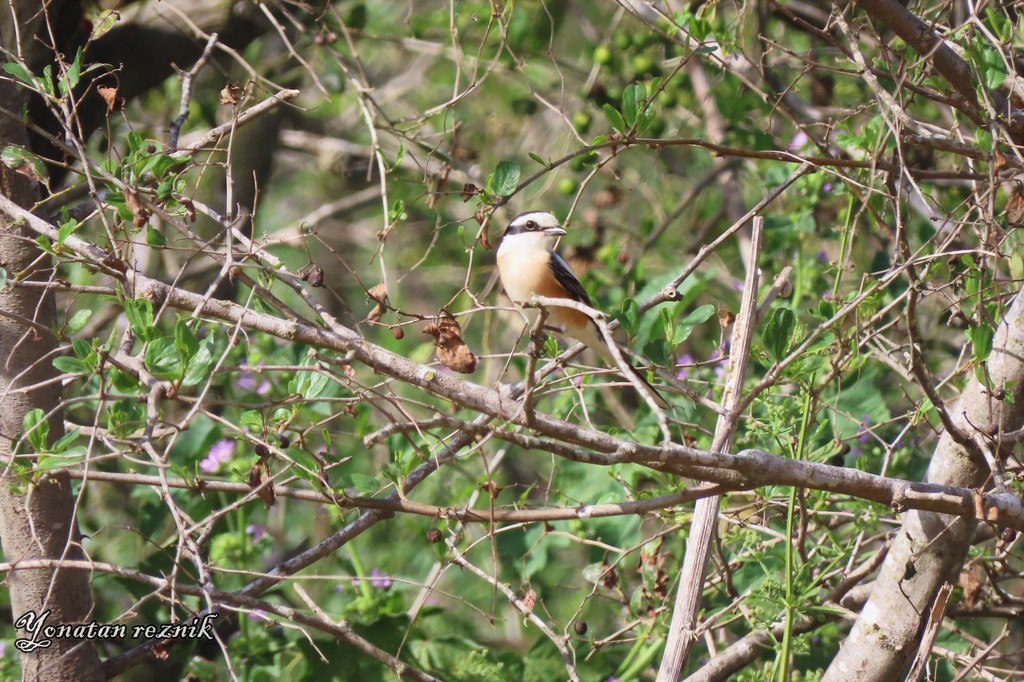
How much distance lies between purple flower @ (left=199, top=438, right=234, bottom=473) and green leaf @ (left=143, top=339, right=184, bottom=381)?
1554mm

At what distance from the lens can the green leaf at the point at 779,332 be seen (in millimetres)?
2445

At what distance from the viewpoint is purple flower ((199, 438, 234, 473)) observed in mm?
3877

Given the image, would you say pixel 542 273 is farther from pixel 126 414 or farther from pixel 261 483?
pixel 261 483

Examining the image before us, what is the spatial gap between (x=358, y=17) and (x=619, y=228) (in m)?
1.79

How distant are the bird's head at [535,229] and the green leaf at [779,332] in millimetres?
1813

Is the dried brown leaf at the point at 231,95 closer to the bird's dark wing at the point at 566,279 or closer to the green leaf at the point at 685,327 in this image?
the green leaf at the point at 685,327

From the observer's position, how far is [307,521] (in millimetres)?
7500

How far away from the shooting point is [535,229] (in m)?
4.42

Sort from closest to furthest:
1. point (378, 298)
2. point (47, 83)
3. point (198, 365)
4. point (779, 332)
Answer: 1. point (198, 365)
2. point (779, 332)
3. point (47, 83)
4. point (378, 298)

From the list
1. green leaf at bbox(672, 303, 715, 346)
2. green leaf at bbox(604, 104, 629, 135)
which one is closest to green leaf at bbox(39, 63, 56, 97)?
green leaf at bbox(604, 104, 629, 135)

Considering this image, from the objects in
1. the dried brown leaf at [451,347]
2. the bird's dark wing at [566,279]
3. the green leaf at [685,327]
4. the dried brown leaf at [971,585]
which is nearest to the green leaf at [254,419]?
the dried brown leaf at [451,347]

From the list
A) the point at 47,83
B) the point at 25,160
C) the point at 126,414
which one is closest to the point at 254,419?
the point at 126,414

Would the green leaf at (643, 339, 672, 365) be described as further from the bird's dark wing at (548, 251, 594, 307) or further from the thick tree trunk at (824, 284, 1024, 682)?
the thick tree trunk at (824, 284, 1024, 682)

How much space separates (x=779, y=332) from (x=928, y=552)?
2.96 ft
